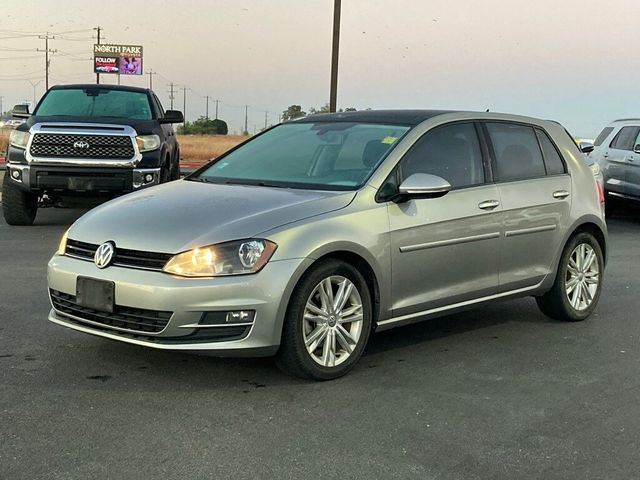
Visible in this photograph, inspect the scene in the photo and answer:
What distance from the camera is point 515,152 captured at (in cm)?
596

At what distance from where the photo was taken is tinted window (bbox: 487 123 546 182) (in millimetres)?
5801

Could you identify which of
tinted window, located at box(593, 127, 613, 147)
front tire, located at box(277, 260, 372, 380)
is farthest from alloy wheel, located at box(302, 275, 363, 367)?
tinted window, located at box(593, 127, 613, 147)

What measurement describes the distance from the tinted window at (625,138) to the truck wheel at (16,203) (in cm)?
978

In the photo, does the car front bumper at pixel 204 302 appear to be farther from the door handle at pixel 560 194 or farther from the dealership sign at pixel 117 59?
the dealership sign at pixel 117 59

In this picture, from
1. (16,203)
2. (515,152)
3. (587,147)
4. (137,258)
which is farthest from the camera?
(587,147)

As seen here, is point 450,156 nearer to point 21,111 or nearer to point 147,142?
point 147,142

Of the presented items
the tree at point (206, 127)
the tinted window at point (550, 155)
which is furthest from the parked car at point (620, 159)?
the tree at point (206, 127)

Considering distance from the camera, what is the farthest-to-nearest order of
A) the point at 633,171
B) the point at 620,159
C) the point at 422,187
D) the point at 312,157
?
the point at 620,159
the point at 633,171
the point at 312,157
the point at 422,187

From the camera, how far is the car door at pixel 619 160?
1399 centimetres

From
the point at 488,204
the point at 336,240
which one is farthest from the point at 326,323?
the point at 488,204

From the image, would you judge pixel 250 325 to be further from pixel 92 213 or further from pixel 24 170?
pixel 24 170

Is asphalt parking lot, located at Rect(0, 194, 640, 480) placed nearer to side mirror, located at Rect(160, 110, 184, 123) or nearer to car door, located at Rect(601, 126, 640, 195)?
side mirror, located at Rect(160, 110, 184, 123)

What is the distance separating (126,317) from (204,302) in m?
0.47

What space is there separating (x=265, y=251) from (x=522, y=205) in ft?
7.51
